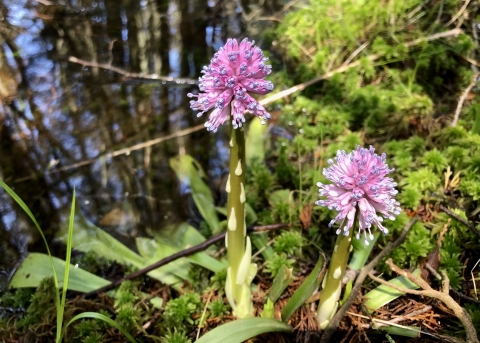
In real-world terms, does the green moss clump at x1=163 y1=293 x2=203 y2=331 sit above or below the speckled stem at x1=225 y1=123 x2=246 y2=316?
below

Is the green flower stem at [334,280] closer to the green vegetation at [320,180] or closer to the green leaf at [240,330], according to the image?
the green vegetation at [320,180]

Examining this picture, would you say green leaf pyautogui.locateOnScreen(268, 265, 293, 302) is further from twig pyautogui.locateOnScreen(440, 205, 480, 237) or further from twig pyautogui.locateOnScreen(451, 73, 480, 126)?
twig pyautogui.locateOnScreen(451, 73, 480, 126)

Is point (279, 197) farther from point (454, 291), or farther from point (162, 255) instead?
point (454, 291)

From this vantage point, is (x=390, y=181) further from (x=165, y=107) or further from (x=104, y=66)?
(x=104, y=66)

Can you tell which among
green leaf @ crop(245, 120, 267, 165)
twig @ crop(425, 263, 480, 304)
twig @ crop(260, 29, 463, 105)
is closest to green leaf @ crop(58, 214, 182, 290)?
green leaf @ crop(245, 120, 267, 165)

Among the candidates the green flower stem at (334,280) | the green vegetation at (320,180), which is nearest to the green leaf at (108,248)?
the green vegetation at (320,180)

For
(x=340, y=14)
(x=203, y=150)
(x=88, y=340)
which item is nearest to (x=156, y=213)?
(x=203, y=150)
